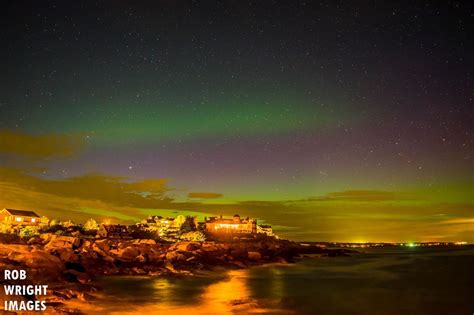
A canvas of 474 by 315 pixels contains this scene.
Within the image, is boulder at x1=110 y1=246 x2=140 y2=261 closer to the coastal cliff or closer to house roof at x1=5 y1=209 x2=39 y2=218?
the coastal cliff

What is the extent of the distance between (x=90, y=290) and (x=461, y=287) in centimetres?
3051

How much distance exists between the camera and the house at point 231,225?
11612cm

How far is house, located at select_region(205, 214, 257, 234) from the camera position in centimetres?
11612

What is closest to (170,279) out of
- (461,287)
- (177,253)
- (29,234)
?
(177,253)

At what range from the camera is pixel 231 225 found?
118938 millimetres

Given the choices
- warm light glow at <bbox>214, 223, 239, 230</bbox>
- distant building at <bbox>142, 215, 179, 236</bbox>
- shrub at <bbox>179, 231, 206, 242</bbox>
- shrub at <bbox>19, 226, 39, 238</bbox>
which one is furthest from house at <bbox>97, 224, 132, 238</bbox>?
warm light glow at <bbox>214, 223, 239, 230</bbox>

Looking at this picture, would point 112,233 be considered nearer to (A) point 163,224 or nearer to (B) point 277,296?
(A) point 163,224

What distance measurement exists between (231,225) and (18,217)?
2201 inches

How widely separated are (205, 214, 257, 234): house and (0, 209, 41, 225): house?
44.9 metres

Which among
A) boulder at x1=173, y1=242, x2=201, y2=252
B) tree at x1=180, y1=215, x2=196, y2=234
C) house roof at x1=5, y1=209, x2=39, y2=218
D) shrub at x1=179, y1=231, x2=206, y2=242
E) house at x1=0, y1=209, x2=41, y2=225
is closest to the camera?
boulder at x1=173, y1=242, x2=201, y2=252

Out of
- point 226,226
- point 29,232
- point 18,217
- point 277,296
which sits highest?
point 18,217

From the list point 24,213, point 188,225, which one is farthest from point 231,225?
point 24,213

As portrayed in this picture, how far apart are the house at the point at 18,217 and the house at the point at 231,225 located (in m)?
44.9

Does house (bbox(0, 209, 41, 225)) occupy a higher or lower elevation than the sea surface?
higher
